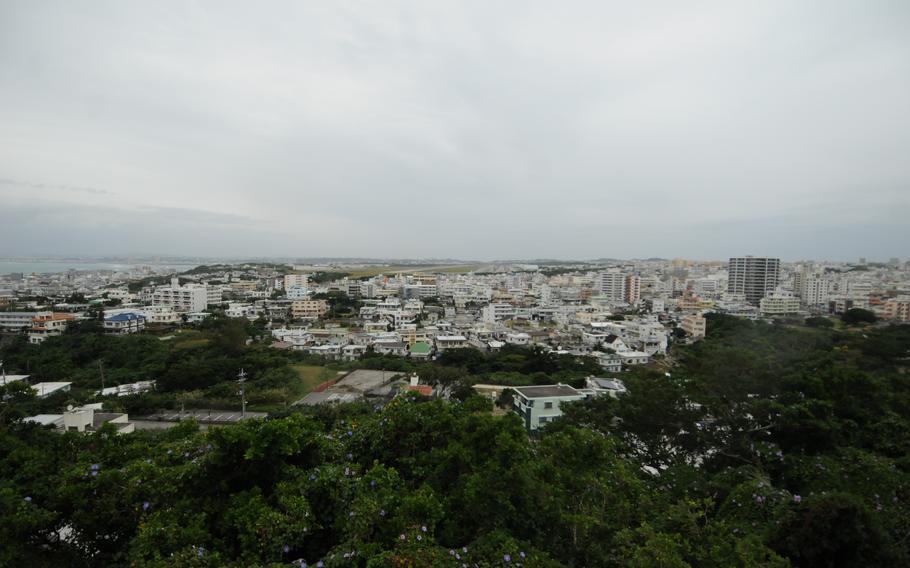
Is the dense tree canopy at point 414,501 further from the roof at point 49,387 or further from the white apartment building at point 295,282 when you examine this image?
the white apartment building at point 295,282

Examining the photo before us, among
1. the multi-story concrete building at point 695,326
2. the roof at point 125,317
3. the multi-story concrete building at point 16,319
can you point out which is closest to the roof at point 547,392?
the multi-story concrete building at point 695,326

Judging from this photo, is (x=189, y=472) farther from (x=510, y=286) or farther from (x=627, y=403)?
(x=510, y=286)

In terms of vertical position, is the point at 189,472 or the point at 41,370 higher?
the point at 189,472

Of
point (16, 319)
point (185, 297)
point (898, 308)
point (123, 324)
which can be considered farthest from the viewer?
point (185, 297)

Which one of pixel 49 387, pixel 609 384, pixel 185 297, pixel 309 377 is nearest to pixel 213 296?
pixel 185 297

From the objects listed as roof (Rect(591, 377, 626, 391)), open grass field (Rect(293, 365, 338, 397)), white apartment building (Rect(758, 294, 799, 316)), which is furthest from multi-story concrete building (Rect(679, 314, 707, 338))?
open grass field (Rect(293, 365, 338, 397))

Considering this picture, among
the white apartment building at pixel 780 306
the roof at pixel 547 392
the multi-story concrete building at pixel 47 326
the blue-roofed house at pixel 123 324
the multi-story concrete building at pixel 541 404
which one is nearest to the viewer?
the multi-story concrete building at pixel 541 404

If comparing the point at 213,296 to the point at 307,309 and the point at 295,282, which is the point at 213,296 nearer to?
the point at 295,282

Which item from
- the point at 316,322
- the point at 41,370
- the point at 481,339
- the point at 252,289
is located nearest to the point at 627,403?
the point at 481,339
